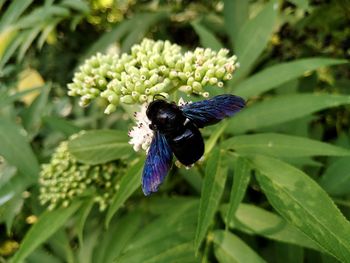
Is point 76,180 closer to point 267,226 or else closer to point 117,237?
point 117,237

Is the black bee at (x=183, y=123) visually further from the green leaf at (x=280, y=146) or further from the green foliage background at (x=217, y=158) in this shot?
the green leaf at (x=280, y=146)

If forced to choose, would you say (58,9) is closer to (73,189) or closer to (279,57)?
(73,189)

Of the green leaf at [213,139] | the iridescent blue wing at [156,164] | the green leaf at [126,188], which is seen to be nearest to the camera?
the iridescent blue wing at [156,164]

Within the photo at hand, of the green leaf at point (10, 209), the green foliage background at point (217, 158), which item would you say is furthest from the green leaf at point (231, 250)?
the green leaf at point (10, 209)

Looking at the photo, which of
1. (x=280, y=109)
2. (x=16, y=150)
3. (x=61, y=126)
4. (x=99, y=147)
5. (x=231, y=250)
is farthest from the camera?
(x=61, y=126)

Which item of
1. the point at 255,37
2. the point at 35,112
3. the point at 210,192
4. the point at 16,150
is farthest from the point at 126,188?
the point at 35,112

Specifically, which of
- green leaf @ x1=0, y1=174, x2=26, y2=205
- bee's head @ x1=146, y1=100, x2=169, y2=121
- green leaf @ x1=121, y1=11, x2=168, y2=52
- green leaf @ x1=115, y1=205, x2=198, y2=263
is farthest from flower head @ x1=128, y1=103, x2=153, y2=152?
green leaf @ x1=121, y1=11, x2=168, y2=52
